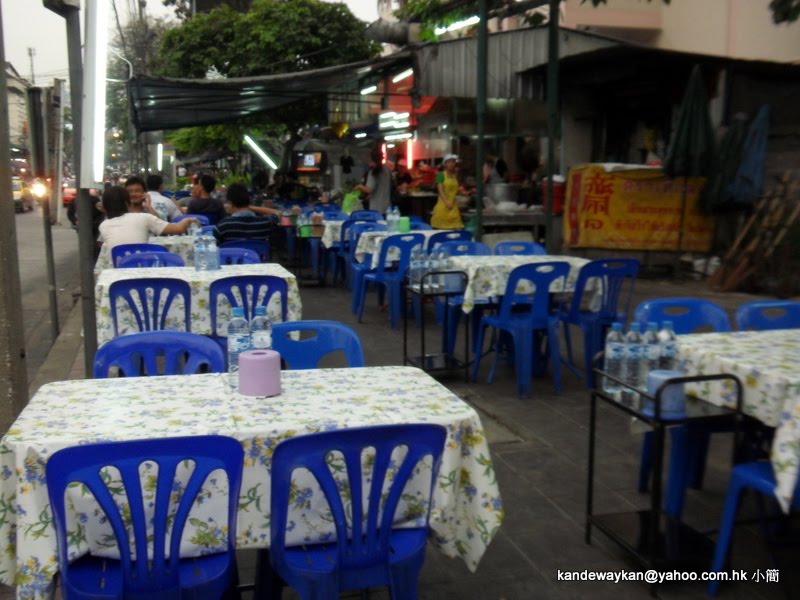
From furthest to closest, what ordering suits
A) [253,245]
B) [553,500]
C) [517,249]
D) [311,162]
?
1. [311,162]
2. [253,245]
3. [517,249]
4. [553,500]

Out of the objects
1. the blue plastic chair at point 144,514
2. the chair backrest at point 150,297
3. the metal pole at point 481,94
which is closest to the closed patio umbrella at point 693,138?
the metal pole at point 481,94

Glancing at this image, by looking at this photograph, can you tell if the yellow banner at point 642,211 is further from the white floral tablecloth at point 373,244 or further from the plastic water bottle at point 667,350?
the plastic water bottle at point 667,350

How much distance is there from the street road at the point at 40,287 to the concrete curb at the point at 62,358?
0.18 meters

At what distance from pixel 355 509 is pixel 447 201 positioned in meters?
8.73

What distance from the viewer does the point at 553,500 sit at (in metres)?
4.29

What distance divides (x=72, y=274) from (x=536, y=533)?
1253 cm

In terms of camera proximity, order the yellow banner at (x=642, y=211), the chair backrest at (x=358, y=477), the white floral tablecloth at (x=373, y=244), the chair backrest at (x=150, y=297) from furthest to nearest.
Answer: the yellow banner at (x=642, y=211)
the white floral tablecloth at (x=373, y=244)
the chair backrest at (x=150, y=297)
the chair backrest at (x=358, y=477)

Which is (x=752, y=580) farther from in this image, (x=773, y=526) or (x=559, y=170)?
(x=559, y=170)

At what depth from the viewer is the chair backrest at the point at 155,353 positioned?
365 cm

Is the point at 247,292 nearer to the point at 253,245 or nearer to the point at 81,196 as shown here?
the point at 81,196

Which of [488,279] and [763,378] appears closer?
[763,378]

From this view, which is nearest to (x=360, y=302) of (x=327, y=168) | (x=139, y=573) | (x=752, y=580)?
(x=752, y=580)

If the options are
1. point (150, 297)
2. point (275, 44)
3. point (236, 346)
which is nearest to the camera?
point (236, 346)

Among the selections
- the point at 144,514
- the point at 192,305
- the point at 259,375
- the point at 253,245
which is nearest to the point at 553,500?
the point at 259,375
